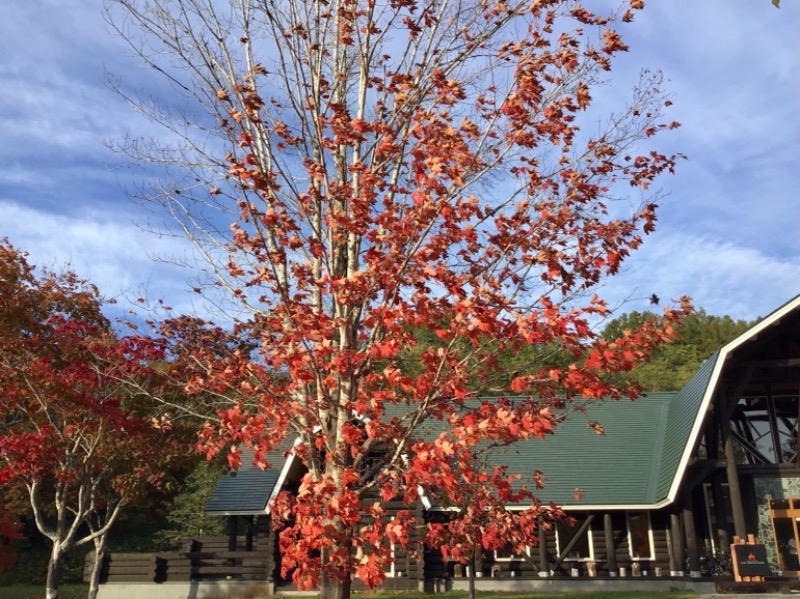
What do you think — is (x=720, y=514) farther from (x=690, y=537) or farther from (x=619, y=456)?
(x=619, y=456)

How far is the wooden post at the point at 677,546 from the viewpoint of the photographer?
19812 mm

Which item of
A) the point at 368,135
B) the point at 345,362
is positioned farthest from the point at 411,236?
the point at 368,135

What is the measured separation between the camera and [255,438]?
8.30 m

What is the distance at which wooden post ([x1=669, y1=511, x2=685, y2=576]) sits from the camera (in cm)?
1981

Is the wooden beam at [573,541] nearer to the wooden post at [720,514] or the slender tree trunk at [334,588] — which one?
the wooden post at [720,514]

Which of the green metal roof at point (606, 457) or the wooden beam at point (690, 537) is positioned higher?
the green metal roof at point (606, 457)

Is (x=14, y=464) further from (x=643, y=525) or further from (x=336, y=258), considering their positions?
(x=643, y=525)

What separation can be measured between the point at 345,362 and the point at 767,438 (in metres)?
18.1

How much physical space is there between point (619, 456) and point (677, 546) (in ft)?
11.6

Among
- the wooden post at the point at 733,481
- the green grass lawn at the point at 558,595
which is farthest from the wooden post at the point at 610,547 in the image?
the wooden post at the point at 733,481

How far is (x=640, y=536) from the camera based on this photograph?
21922 millimetres

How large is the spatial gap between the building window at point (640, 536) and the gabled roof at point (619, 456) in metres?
1.49

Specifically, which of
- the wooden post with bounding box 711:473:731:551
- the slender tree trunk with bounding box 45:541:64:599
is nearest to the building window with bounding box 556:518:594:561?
the wooden post with bounding box 711:473:731:551

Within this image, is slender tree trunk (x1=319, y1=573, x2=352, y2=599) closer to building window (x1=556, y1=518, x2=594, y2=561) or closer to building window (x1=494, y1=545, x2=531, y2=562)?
building window (x1=494, y1=545, x2=531, y2=562)
